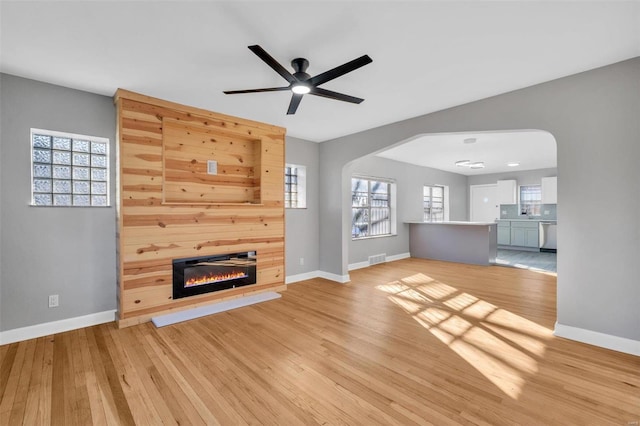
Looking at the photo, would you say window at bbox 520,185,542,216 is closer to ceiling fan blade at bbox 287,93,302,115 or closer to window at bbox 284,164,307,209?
window at bbox 284,164,307,209

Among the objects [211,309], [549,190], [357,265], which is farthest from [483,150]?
[211,309]

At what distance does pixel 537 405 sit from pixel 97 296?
170 inches

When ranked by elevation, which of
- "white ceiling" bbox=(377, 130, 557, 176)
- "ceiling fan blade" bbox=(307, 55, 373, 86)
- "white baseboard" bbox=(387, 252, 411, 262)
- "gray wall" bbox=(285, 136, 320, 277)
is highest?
"white ceiling" bbox=(377, 130, 557, 176)

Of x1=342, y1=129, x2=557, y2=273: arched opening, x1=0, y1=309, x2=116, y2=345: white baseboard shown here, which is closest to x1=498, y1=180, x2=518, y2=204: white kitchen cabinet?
x1=342, y1=129, x2=557, y2=273: arched opening

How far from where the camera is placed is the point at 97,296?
3.31 meters

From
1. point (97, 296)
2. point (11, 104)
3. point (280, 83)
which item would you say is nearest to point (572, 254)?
point (280, 83)

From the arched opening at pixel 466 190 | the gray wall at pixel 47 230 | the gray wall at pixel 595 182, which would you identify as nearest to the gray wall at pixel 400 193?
the arched opening at pixel 466 190

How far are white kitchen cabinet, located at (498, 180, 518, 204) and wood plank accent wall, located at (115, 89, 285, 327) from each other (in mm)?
8305

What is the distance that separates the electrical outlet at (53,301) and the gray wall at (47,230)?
0.11 feet

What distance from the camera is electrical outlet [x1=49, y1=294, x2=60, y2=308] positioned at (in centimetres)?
302

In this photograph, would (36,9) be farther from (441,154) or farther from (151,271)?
(441,154)

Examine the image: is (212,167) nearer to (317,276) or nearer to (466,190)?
(317,276)

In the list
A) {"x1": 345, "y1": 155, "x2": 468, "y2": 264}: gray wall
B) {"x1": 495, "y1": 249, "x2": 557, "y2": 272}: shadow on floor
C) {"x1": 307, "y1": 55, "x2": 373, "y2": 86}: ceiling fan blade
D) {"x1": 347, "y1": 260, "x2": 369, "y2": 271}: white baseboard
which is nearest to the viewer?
{"x1": 307, "y1": 55, "x2": 373, "y2": 86}: ceiling fan blade

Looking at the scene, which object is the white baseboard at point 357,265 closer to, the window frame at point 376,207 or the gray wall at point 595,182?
the window frame at point 376,207
